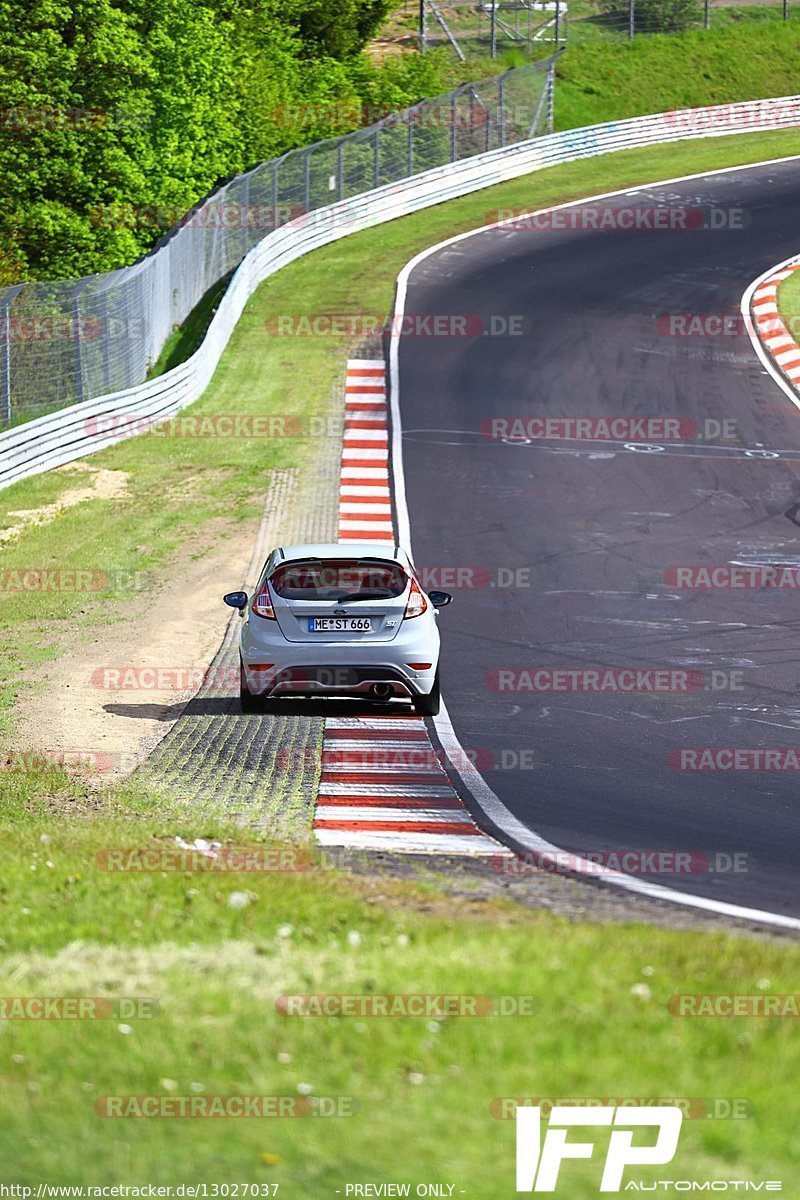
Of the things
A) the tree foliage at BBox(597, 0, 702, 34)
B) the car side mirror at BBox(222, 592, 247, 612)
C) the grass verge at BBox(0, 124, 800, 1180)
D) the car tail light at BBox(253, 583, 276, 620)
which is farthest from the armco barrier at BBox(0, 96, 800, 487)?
the grass verge at BBox(0, 124, 800, 1180)

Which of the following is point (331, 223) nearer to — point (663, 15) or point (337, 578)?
point (663, 15)

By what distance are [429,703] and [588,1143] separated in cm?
929

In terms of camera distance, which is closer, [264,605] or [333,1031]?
[333,1031]

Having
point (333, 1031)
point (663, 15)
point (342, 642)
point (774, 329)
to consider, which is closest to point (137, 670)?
point (342, 642)

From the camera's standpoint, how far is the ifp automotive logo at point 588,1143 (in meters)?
4.88

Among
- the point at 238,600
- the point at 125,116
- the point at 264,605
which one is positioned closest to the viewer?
the point at 264,605

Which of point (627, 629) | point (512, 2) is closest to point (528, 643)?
point (627, 629)

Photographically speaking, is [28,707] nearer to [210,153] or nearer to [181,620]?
[181,620]

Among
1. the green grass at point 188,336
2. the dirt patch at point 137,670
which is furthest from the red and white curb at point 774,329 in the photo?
the dirt patch at point 137,670

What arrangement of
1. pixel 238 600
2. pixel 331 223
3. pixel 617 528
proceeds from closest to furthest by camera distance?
pixel 238 600, pixel 617 528, pixel 331 223

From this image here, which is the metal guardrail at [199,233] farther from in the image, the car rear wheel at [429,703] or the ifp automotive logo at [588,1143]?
the ifp automotive logo at [588,1143]

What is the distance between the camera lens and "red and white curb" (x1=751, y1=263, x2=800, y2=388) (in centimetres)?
3278

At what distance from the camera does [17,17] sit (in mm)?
40625

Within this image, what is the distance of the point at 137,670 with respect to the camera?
54.7 ft
